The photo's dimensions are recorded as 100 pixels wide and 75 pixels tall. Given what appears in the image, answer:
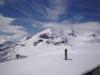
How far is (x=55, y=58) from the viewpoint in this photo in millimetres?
3033

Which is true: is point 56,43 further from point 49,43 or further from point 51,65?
point 51,65

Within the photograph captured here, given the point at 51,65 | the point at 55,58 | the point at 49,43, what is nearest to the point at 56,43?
the point at 49,43

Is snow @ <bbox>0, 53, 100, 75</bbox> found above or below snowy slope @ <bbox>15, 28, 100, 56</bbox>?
below

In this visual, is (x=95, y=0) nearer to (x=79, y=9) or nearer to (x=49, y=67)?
(x=79, y=9)

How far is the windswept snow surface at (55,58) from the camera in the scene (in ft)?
9.76

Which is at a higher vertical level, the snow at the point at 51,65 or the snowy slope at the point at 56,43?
the snowy slope at the point at 56,43

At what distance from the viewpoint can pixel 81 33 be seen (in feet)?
10.1

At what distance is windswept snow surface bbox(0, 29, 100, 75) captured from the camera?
2975 mm

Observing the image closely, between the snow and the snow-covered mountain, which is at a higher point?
the snow-covered mountain

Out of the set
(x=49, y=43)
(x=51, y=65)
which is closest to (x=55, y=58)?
(x=51, y=65)

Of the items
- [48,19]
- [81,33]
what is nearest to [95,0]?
[81,33]

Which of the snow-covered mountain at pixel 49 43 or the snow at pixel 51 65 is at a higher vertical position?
the snow-covered mountain at pixel 49 43

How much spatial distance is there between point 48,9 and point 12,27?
627mm

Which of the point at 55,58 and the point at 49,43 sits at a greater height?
the point at 49,43
